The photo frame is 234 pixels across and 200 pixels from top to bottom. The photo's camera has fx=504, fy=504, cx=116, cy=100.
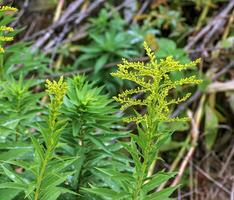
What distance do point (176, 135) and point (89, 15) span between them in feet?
3.37

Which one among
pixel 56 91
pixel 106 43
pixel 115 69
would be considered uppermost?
pixel 56 91

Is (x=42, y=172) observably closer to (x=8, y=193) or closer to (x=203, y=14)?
(x=8, y=193)

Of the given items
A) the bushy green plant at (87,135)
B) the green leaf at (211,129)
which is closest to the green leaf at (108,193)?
the bushy green plant at (87,135)

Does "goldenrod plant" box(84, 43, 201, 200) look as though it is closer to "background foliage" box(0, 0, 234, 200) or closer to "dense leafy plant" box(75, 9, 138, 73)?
"background foliage" box(0, 0, 234, 200)

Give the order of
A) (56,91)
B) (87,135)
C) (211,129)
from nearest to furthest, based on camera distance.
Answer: (56,91) < (87,135) < (211,129)

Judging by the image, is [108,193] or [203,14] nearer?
[108,193]

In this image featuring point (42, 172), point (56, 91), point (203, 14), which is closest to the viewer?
point (56, 91)

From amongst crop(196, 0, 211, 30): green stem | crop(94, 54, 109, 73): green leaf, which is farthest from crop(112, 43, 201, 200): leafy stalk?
crop(196, 0, 211, 30): green stem

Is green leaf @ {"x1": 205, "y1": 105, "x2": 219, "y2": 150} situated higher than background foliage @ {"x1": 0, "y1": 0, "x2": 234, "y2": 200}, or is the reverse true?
background foliage @ {"x1": 0, "y1": 0, "x2": 234, "y2": 200}

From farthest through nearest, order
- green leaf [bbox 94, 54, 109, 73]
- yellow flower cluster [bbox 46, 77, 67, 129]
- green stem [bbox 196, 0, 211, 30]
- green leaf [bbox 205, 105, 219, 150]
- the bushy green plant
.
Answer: green stem [bbox 196, 0, 211, 30]
green leaf [bbox 94, 54, 109, 73]
green leaf [bbox 205, 105, 219, 150]
the bushy green plant
yellow flower cluster [bbox 46, 77, 67, 129]

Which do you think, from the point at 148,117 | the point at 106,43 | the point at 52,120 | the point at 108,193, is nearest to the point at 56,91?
the point at 52,120

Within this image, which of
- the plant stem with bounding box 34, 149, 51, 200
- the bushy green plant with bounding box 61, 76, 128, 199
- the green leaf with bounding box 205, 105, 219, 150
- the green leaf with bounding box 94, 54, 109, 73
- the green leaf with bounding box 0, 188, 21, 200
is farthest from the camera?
the green leaf with bounding box 94, 54, 109, 73

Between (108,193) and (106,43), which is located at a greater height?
(108,193)

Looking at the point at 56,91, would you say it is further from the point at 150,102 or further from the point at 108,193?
the point at 108,193
